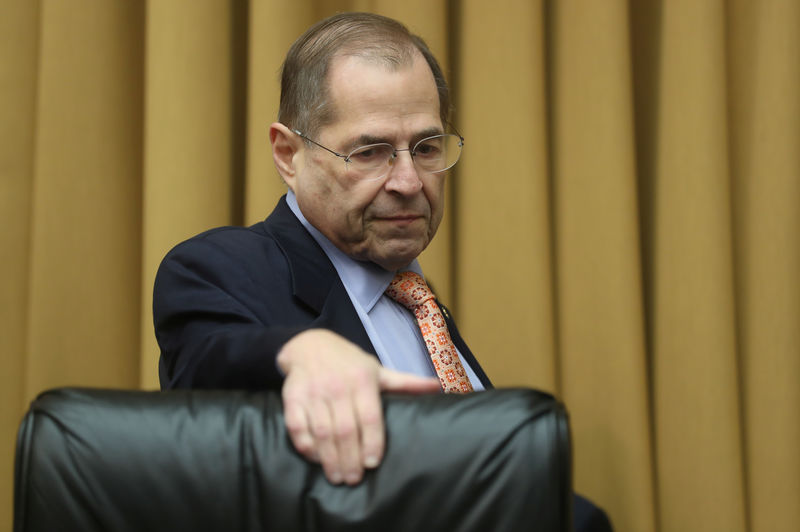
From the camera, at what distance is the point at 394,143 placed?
1.10m

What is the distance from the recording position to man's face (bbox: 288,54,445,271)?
1092 millimetres

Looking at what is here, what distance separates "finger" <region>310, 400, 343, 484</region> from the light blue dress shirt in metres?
0.40

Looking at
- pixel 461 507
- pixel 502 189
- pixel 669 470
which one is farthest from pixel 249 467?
pixel 669 470

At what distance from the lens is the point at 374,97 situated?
3.57 ft

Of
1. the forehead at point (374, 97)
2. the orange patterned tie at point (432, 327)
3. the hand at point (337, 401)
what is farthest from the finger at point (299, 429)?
the forehead at point (374, 97)

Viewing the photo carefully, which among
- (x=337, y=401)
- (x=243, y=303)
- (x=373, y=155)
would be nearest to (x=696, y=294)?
(x=373, y=155)

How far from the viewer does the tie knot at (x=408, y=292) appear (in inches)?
45.9

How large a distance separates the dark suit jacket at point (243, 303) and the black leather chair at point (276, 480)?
0.16m

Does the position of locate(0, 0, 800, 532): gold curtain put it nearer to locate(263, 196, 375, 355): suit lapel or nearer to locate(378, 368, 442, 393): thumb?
locate(263, 196, 375, 355): suit lapel

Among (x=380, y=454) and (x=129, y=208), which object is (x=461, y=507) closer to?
(x=380, y=454)

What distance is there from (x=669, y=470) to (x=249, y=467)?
4.27 ft

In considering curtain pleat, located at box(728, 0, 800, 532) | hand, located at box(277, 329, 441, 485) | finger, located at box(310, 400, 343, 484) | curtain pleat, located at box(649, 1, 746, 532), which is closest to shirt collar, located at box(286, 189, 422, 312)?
hand, located at box(277, 329, 441, 485)

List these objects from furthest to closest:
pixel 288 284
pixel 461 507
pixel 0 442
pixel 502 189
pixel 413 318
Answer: pixel 502 189 → pixel 0 442 → pixel 413 318 → pixel 288 284 → pixel 461 507

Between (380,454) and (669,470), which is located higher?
(380,454)
